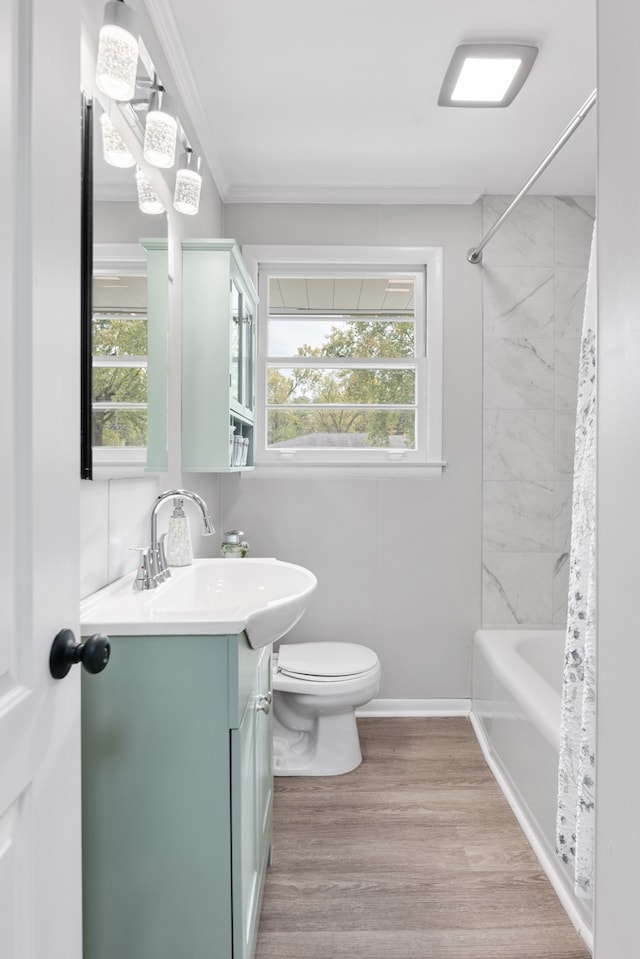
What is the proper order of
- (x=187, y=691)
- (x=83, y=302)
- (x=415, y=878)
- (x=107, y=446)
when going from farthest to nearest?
(x=415, y=878), (x=107, y=446), (x=83, y=302), (x=187, y=691)

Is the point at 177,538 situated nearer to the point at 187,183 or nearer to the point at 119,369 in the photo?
the point at 119,369

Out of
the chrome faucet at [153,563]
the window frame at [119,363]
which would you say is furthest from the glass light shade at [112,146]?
the chrome faucet at [153,563]

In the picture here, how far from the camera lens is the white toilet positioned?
7.13 feet

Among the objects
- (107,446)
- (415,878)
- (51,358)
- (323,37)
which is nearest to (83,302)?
(107,446)

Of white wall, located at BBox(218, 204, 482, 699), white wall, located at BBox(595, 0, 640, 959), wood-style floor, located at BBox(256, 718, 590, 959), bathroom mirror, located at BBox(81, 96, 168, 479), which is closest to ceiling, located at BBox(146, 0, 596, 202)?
white wall, located at BBox(218, 204, 482, 699)

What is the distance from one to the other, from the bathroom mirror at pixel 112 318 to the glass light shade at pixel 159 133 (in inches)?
3.1

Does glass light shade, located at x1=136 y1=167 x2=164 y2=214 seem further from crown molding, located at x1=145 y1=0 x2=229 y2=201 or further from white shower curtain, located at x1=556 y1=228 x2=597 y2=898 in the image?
white shower curtain, located at x1=556 y1=228 x2=597 y2=898

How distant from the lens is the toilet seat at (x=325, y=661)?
2.20 meters

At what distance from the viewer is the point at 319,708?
2.19 metres

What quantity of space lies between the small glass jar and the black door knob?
1.70 m

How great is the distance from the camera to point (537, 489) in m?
2.76

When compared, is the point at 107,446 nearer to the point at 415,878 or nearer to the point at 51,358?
the point at 51,358

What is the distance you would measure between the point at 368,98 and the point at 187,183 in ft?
2.76

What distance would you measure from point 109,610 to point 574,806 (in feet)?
3.69
